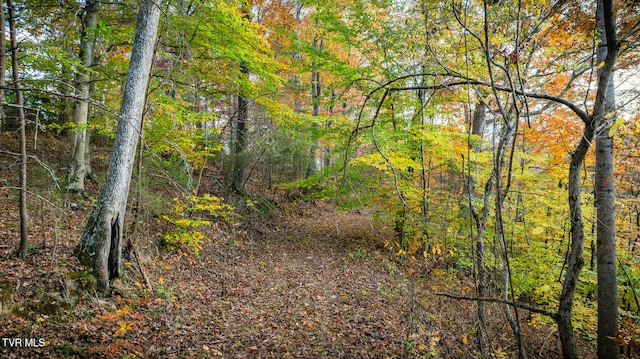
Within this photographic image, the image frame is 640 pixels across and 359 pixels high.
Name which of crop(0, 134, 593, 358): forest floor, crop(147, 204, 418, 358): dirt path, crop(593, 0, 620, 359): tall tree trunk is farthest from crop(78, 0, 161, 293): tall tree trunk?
crop(593, 0, 620, 359): tall tree trunk

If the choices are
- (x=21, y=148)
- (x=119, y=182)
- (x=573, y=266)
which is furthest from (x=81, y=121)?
(x=573, y=266)

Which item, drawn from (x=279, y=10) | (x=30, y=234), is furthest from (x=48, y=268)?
(x=279, y=10)

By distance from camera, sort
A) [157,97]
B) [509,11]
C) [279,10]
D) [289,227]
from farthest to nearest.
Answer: [279,10], [289,227], [157,97], [509,11]

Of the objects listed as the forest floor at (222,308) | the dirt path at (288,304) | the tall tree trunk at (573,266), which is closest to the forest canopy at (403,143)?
the tall tree trunk at (573,266)

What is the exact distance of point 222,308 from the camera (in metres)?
5.86

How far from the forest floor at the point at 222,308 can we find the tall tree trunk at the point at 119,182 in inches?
10.4

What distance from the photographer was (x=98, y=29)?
23.6 ft

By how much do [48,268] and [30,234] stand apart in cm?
169

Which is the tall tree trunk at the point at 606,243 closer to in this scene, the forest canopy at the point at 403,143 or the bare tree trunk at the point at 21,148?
the forest canopy at the point at 403,143

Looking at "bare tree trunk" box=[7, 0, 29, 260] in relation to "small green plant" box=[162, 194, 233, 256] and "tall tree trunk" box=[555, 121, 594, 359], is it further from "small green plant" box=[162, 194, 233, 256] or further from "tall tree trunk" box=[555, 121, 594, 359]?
"tall tree trunk" box=[555, 121, 594, 359]

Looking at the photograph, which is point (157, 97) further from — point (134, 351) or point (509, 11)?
point (509, 11)

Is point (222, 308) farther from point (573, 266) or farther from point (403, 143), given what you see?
point (403, 143)

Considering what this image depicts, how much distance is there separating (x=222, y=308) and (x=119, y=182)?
2976 millimetres

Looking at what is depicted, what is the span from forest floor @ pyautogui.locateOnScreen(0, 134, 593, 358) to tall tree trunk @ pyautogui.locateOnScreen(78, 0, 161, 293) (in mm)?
265
